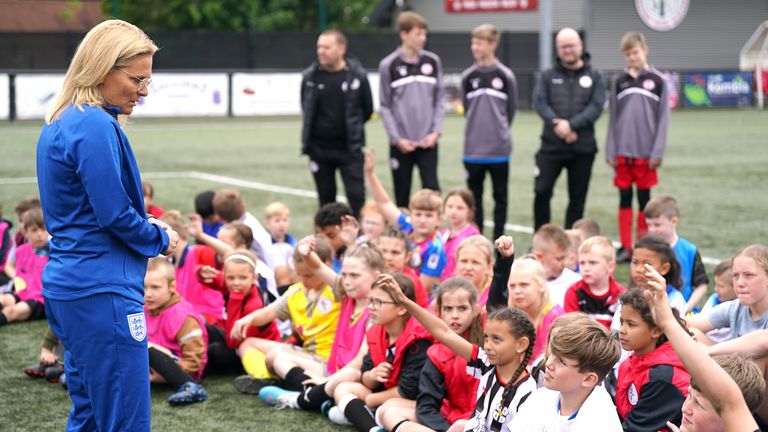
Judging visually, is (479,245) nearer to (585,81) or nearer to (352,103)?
(352,103)

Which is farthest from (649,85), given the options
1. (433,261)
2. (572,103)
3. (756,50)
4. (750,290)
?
(756,50)

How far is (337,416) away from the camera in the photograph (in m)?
5.61

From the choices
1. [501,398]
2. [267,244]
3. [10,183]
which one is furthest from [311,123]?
[10,183]

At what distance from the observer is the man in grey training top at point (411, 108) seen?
33.3 feet

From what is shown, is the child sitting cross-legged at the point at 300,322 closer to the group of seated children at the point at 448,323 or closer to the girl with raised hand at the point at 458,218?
the group of seated children at the point at 448,323

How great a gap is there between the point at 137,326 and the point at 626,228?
726 centimetres

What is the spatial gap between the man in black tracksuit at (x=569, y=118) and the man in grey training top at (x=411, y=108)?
1.00 meters

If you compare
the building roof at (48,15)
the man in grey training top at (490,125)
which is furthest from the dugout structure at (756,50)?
the man in grey training top at (490,125)

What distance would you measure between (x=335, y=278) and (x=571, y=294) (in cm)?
141

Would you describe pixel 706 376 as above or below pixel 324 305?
above

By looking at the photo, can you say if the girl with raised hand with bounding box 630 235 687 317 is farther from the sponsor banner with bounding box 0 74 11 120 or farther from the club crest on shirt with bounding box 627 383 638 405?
the sponsor banner with bounding box 0 74 11 120

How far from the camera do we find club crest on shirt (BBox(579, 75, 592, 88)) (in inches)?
388

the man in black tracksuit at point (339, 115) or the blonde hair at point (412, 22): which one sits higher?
the blonde hair at point (412, 22)

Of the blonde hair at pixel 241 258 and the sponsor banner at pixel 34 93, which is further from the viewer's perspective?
the sponsor banner at pixel 34 93
